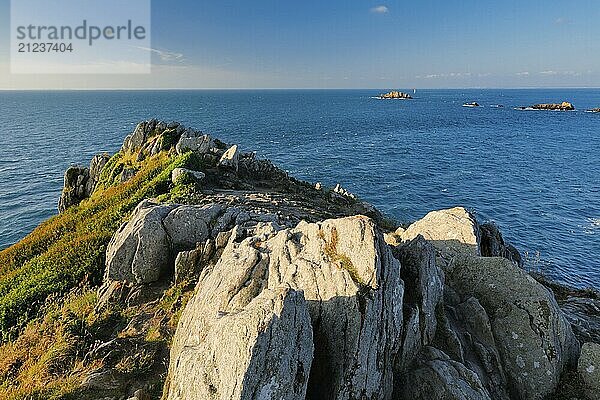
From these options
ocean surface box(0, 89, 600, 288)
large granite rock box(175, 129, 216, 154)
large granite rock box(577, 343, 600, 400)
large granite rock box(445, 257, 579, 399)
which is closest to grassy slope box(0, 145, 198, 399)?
large granite rock box(175, 129, 216, 154)

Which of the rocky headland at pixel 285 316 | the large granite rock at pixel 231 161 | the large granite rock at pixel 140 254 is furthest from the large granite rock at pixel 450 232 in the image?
the large granite rock at pixel 231 161

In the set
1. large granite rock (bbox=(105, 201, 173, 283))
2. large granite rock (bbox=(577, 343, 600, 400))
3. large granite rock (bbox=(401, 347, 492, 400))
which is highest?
large granite rock (bbox=(105, 201, 173, 283))

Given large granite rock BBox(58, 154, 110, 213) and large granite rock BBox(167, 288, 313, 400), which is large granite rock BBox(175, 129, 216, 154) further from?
large granite rock BBox(167, 288, 313, 400)

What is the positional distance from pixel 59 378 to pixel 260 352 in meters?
8.56

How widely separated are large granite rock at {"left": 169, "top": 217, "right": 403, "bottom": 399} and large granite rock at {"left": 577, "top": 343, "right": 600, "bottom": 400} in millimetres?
8312

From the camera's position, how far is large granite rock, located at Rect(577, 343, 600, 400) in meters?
14.0

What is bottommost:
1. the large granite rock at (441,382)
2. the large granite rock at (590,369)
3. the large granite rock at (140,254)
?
the large granite rock at (590,369)

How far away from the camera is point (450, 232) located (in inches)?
810

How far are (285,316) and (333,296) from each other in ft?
6.65

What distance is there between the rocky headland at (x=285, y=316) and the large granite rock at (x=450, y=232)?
94 mm

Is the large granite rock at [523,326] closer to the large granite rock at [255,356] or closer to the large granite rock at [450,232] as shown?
the large granite rock at [450,232]

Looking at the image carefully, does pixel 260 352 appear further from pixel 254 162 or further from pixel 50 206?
pixel 50 206

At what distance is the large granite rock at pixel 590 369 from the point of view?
1404 centimetres

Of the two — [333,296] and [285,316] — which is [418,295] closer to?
[333,296]
